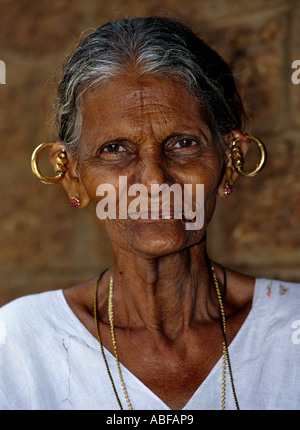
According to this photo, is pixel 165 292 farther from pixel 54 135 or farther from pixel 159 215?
pixel 54 135

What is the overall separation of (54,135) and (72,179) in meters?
0.81

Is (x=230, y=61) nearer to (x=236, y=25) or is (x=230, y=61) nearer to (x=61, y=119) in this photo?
(x=236, y=25)

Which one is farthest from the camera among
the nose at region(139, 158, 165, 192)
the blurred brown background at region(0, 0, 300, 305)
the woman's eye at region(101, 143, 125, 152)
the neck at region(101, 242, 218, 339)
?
the blurred brown background at region(0, 0, 300, 305)

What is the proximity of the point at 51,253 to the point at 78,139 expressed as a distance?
1.47 metres

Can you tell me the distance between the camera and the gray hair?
→ 2.10 metres

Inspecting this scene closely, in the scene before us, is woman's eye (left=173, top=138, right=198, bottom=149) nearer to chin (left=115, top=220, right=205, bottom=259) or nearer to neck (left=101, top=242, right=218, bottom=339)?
chin (left=115, top=220, right=205, bottom=259)

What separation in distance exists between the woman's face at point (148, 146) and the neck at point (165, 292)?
14cm

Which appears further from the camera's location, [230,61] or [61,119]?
[230,61]

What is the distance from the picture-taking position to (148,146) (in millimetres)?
2074

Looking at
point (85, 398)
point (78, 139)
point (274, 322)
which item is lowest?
point (85, 398)

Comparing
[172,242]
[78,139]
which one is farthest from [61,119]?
[172,242]

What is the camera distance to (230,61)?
3045 mm

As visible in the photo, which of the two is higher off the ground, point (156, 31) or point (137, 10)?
point (137, 10)

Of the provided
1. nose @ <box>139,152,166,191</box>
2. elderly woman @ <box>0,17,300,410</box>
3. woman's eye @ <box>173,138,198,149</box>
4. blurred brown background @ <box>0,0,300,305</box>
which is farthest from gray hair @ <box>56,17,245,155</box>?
blurred brown background @ <box>0,0,300,305</box>
